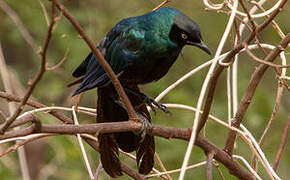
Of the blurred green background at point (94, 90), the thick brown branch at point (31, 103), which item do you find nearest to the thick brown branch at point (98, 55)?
the thick brown branch at point (31, 103)

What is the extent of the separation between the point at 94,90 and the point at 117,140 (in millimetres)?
2581

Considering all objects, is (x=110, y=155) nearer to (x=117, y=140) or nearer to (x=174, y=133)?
(x=117, y=140)

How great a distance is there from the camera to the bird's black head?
298 cm

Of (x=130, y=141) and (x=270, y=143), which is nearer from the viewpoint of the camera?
(x=130, y=141)

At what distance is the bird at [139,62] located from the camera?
10.2 feet

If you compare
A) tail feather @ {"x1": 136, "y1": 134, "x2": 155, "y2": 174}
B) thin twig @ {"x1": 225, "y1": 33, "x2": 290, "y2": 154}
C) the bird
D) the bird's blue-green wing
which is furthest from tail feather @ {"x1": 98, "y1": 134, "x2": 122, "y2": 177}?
thin twig @ {"x1": 225, "y1": 33, "x2": 290, "y2": 154}

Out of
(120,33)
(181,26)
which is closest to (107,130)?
(181,26)

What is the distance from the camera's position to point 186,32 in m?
3.01

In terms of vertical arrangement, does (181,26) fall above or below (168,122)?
above

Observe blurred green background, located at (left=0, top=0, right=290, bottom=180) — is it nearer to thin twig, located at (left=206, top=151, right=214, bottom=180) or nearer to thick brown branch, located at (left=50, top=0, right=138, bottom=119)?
thin twig, located at (left=206, top=151, right=214, bottom=180)

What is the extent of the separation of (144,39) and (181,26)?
0.98ft

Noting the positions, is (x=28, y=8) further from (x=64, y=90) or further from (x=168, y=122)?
(x=168, y=122)

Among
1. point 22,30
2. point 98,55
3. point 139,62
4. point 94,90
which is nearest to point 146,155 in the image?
point 139,62

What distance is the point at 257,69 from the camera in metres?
2.54
